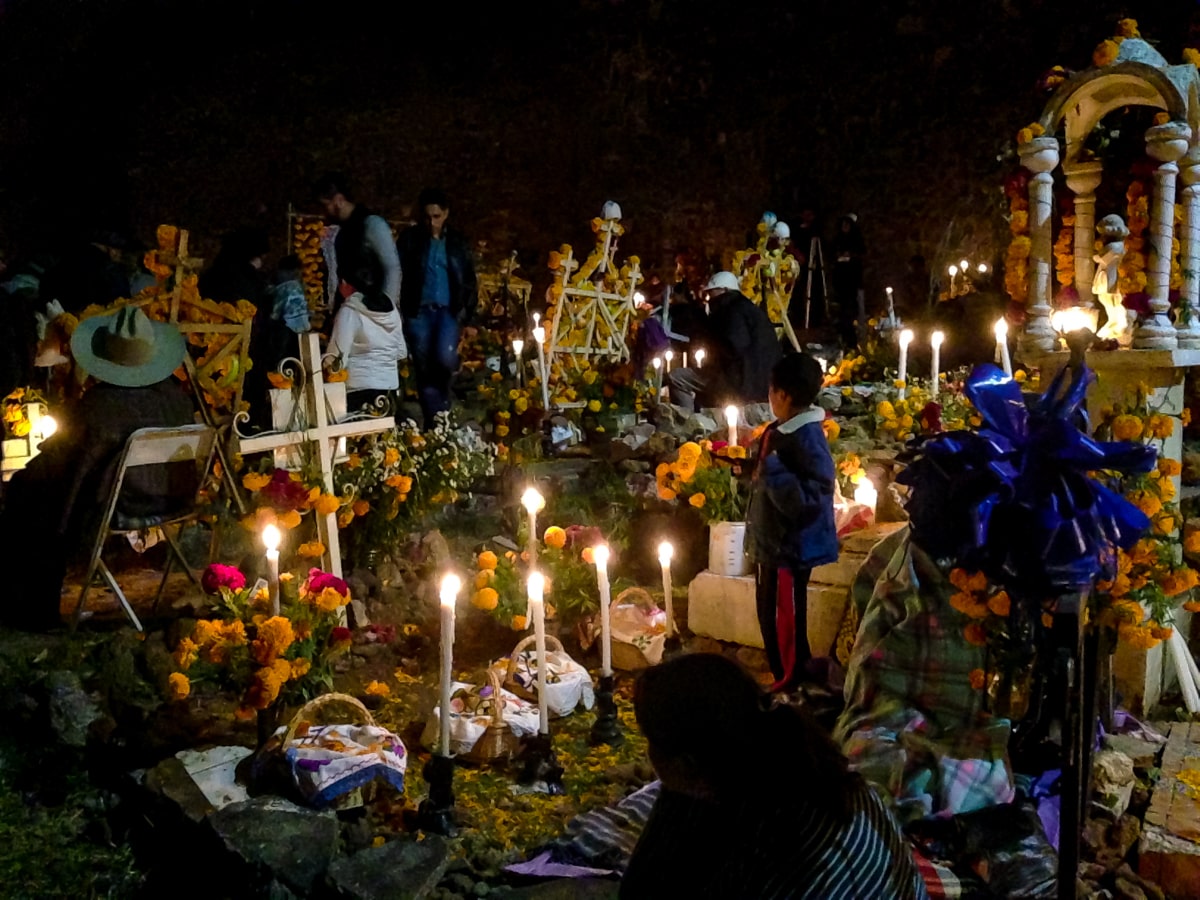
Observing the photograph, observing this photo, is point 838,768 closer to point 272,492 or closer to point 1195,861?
point 1195,861

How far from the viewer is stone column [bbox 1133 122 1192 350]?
145 inches

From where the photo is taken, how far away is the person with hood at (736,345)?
711 cm

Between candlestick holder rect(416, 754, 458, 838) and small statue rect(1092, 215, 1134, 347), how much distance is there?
2934 mm

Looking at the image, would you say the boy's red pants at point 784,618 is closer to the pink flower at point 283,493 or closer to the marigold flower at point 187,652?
the pink flower at point 283,493

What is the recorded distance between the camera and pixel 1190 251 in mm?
3977

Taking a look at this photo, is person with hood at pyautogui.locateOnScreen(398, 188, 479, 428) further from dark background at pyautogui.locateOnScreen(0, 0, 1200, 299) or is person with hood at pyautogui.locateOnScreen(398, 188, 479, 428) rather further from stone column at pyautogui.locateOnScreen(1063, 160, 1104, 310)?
dark background at pyautogui.locateOnScreen(0, 0, 1200, 299)

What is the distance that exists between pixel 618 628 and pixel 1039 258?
2.39m

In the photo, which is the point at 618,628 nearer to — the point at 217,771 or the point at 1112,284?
the point at 217,771

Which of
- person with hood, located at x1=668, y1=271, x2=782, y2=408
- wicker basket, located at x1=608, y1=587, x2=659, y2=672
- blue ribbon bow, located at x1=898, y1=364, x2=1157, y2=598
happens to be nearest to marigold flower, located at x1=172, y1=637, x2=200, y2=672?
wicker basket, located at x1=608, y1=587, x2=659, y2=672

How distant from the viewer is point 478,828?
3.25 m

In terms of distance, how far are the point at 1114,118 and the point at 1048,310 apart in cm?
Answer: 98

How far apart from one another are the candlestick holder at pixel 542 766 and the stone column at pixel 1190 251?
9.37ft

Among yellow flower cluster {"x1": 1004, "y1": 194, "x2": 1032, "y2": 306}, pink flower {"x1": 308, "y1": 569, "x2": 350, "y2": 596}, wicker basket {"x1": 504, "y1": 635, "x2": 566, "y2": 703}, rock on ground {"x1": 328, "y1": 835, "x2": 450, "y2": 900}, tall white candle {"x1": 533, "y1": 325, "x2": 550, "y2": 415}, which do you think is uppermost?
yellow flower cluster {"x1": 1004, "y1": 194, "x2": 1032, "y2": 306}

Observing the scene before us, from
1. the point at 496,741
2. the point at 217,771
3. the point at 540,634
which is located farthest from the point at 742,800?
the point at 217,771
